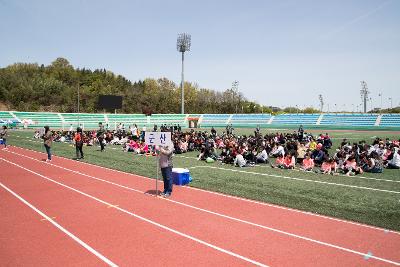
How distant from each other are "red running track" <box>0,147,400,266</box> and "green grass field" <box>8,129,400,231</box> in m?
0.76

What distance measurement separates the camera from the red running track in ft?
23.3

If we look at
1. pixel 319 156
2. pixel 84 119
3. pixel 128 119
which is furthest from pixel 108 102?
pixel 319 156

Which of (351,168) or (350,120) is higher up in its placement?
(350,120)

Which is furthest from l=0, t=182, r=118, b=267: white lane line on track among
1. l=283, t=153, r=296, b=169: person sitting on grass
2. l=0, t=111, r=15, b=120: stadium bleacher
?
l=0, t=111, r=15, b=120: stadium bleacher

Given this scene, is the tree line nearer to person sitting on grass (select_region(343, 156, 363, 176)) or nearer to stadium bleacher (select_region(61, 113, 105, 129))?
stadium bleacher (select_region(61, 113, 105, 129))

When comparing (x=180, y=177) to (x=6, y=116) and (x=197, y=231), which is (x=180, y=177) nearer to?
(x=197, y=231)

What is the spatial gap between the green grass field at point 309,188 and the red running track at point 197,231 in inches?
29.9

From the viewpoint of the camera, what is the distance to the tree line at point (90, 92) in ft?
294

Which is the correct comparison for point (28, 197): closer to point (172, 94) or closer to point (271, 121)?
point (271, 121)

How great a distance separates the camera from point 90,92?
104 meters

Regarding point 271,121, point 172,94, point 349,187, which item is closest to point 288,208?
point 349,187

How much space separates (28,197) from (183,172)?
583cm

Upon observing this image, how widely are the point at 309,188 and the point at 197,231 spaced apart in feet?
21.4

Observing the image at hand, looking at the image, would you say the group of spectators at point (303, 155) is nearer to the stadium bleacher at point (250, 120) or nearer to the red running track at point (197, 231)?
the red running track at point (197, 231)
